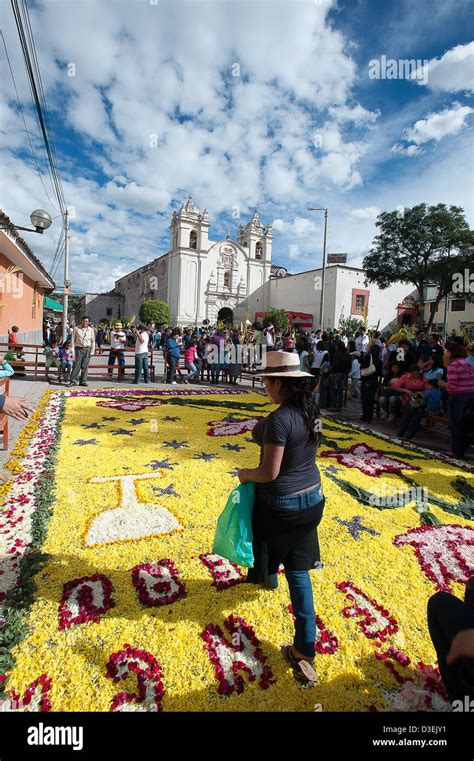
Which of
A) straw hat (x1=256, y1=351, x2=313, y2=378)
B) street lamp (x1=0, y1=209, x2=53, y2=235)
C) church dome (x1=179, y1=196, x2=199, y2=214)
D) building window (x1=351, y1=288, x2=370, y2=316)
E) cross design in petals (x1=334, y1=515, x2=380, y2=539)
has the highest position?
church dome (x1=179, y1=196, x2=199, y2=214)

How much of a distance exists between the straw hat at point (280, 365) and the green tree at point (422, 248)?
29.8 m

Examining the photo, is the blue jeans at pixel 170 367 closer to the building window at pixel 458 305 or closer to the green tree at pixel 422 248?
the green tree at pixel 422 248

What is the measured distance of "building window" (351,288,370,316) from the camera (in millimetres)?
44072

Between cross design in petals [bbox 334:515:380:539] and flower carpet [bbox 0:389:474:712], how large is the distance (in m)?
0.02

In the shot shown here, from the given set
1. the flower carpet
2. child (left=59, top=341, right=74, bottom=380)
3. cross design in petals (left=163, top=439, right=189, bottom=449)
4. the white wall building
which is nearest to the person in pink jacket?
the flower carpet

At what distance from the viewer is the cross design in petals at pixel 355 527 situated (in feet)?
10.8

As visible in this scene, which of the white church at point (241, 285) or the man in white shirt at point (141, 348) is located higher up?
the white church at point (241, 285)

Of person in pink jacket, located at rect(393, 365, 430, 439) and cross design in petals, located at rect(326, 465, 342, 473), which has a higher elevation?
person in pink jacket, located at rect(393, 365, 430, 439)

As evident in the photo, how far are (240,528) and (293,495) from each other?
373mm

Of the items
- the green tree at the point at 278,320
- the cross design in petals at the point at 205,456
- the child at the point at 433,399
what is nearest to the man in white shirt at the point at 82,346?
the cross design in petals at the point at 205,456

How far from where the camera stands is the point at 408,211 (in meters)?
29.6

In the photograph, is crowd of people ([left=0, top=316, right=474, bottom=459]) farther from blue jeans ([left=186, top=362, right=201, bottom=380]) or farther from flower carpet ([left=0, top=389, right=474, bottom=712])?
flower carpet ([left=0, top=389, right=474, bottom=712])
